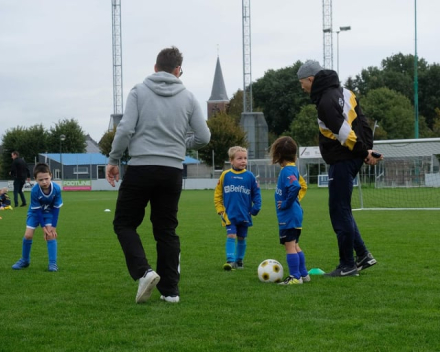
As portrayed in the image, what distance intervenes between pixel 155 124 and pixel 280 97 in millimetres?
75793

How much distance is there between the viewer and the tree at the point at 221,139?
201 feet

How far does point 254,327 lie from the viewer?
4.70 m

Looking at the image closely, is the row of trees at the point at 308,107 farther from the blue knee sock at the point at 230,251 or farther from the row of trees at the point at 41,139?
the blue knee sock at the point at 230,251

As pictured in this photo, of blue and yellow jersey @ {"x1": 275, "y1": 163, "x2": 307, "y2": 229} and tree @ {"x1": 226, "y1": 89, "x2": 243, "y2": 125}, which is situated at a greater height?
tree @ {"x1": 226, "y1": 89, "x2": 243, "y2": 125}

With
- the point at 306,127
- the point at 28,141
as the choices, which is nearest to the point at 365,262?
the point at 306,127

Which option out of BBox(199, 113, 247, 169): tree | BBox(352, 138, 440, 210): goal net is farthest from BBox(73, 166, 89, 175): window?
BBox(352, 138, 440, 210): goal net

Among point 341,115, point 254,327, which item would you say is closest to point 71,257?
point 341,115

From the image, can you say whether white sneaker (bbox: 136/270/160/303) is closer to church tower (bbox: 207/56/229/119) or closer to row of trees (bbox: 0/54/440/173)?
row of trees (bbox: 0/54/440/173)

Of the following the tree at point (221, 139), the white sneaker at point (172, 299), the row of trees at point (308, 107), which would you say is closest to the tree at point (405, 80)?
the row of trees at point (308, 107)

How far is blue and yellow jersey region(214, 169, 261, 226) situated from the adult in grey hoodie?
7.02ft

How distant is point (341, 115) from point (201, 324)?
116 inches

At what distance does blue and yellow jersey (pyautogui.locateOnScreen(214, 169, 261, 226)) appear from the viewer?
805 centimetres

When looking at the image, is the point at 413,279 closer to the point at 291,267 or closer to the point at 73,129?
the point at 291,267

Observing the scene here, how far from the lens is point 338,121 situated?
6.83 m
